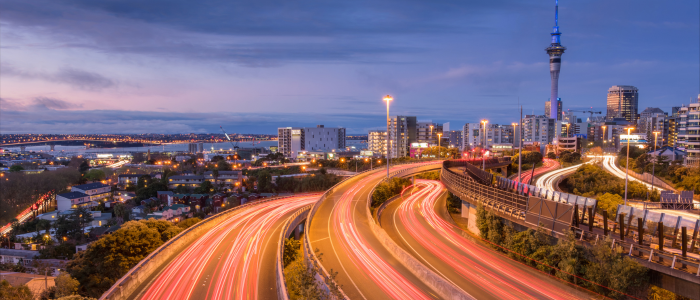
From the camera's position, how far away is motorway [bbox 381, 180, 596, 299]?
47.5 feet

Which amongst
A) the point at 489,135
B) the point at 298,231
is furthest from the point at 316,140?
the point at 298,231

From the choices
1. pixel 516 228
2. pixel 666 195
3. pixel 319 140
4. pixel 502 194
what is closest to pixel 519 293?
pixel 516 228

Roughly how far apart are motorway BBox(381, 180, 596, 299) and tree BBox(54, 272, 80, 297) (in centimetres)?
1867

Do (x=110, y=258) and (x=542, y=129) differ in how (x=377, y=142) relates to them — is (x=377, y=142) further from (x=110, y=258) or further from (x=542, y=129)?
(x=110, y=258)

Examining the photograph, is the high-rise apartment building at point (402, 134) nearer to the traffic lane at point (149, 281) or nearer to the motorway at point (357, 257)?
the motorway at point (357, 257)

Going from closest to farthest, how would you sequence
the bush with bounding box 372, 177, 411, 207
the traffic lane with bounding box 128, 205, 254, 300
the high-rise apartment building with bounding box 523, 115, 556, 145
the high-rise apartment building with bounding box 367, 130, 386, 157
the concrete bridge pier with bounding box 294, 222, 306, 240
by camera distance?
1. the traffic lane with bounding box 128, 205, 254, 300
2. the concrete bridge pier with bounding box 294, 222, 306, 240
3. the bush with bounding box 372, 177, 411, 207
4. the high-rise apartment building with bounding box 367, 130, 386, 157
5. the high-rise apartment building with bounding box 523, 115, 556, 145

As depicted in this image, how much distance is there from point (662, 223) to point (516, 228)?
7520mm

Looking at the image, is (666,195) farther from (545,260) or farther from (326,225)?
(326,225)

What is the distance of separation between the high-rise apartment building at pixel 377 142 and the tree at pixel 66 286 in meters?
106

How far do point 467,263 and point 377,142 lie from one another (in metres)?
113

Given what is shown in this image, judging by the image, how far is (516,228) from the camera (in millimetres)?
19781

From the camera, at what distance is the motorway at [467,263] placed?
14.5 meters

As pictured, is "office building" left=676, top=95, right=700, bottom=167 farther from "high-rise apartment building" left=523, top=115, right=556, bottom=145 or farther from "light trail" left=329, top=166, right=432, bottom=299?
"high-rise apartment building" left=523, top=115, right=556, bottom=145

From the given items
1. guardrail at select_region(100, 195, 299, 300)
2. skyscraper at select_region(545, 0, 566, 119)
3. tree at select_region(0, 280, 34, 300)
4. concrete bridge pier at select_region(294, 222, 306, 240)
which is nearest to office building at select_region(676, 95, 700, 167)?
concrete bridge pier at select_region(294, 222, 306, 240)
